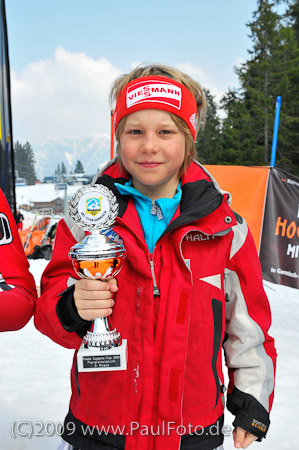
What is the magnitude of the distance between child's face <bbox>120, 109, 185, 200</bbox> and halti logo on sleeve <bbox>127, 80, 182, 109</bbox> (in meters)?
0.04

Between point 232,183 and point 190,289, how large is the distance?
4.73 metres

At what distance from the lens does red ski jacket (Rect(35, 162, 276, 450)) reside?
1327 mm

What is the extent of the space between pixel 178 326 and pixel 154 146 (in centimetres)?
63

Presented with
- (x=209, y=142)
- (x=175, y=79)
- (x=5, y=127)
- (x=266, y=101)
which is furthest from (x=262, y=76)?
(x=175, y=79)

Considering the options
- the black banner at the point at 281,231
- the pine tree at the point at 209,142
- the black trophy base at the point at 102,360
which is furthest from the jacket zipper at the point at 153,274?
the pine tree at the point at 209,142

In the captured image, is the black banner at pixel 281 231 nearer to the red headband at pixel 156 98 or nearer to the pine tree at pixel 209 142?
the red headband at pixel 156 98

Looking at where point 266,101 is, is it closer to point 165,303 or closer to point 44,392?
point 44,392

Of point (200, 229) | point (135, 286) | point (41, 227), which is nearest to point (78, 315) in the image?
point (135, 286)

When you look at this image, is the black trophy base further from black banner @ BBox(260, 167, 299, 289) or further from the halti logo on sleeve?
black banner @ BBox(260, 167, 299, 289)

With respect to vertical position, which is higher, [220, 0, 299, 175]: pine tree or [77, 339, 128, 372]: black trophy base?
[220, 0, 299, 175]: pine tree

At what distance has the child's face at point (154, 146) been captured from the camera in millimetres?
1438

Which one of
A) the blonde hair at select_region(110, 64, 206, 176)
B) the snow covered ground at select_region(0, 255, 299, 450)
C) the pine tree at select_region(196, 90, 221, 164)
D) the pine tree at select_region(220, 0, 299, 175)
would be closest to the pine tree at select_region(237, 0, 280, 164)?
the pine tree at select_region(220, 0, 299, 175)

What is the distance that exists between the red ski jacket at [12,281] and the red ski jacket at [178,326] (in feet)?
0.20

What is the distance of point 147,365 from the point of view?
132cm
